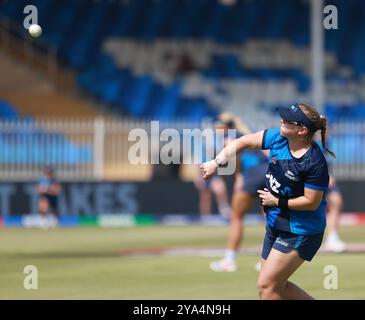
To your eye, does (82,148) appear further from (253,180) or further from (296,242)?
(296,242)

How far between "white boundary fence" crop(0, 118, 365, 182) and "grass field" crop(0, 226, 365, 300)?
5.80 meters

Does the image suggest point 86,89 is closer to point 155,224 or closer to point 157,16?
point 157,16

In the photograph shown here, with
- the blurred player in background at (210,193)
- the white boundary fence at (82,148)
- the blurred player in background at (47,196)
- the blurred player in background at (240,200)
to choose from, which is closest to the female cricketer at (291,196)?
the blurred player in background at (240,200)

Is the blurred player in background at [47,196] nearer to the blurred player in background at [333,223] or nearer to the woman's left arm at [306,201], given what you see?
the blurred player in background at [333,223]

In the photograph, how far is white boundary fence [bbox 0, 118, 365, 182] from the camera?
2669 centimetres

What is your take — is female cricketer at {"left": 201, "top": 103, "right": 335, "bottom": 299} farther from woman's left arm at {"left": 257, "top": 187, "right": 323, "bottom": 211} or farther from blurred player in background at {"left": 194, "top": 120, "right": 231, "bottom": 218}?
blurred player in background at {"left": 194, "top": 120, "right": 231, "bottom": 218}

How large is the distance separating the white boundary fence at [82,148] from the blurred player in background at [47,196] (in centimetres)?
100

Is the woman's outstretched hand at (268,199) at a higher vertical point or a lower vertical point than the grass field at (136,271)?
higher

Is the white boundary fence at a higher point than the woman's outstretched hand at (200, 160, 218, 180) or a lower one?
higher

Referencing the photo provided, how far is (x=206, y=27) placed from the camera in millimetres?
37812

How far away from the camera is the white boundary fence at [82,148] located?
87.6 feet

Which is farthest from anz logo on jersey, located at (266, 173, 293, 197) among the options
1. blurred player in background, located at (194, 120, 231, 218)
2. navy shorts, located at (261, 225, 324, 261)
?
blurred player in background, located at (194, 120, 231, 218)

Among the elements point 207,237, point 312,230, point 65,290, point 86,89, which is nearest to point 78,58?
point 86,89

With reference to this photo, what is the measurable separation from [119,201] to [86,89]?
28.1 ft
